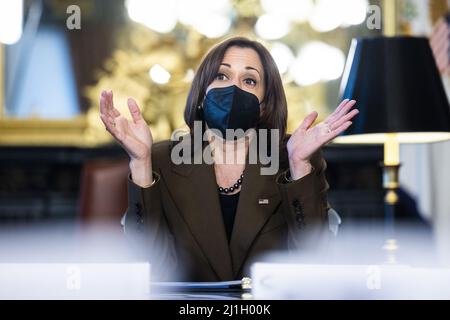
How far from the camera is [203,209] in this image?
1.45 meters

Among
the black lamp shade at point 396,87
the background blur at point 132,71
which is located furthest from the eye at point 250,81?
the background blur at point 132,71

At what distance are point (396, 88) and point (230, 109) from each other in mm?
790

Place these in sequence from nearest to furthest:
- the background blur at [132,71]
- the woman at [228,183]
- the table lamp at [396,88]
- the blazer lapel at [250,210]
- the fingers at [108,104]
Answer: the fingers at [108,104] < the woman at [228,183] < the blazer lapel at [250,210] < the table lamp at [396,88] < the background blur at [132,71]

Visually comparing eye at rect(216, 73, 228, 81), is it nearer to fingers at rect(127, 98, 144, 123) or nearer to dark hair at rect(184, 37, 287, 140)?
dark hair at rect(184, 37, 287, 140)

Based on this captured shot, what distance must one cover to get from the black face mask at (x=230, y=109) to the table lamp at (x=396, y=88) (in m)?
0.69

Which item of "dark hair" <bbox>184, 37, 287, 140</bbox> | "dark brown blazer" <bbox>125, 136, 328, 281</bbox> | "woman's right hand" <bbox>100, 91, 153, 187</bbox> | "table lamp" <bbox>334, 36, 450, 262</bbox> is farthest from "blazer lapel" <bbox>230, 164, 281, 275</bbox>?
"table lamp" <bbox>334, 36, 450, 262</bbox>

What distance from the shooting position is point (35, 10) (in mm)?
3711

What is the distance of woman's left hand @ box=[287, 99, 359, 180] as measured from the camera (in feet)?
4.01

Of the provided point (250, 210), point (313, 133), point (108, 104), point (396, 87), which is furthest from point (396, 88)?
point (108, 104)

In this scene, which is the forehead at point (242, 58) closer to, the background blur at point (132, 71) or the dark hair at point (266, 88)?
the dark hair at point (266, 88)

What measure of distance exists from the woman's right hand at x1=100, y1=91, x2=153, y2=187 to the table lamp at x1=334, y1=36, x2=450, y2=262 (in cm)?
99

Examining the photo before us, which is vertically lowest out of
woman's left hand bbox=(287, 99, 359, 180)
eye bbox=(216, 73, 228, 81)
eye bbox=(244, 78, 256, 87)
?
woman's left hand bbox=(287, 99, 359, 180)

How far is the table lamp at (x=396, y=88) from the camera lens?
Result: 7.04 feet
